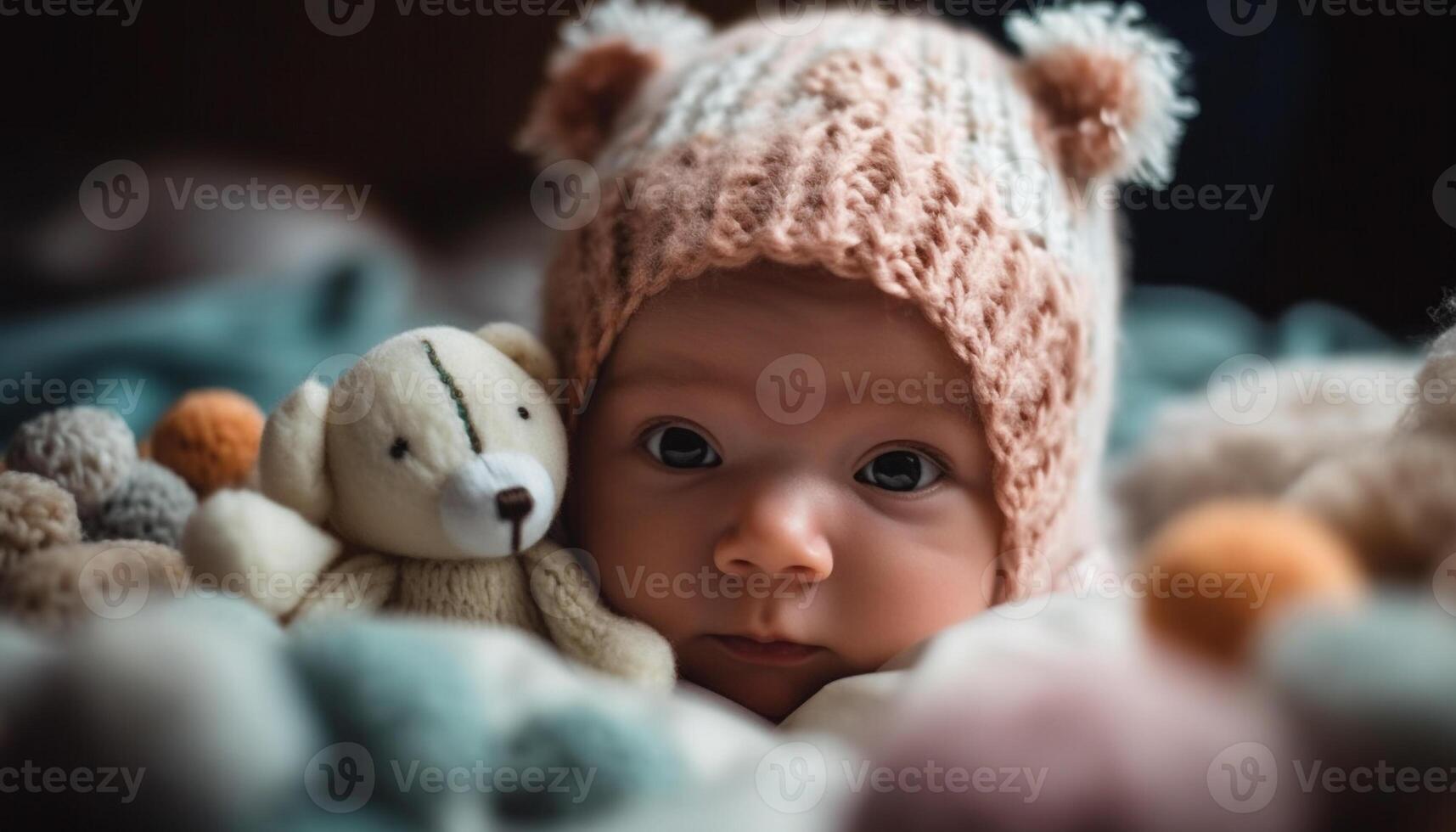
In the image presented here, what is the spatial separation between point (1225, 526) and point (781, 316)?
1.40 feet

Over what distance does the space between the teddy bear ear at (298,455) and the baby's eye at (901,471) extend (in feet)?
1.22

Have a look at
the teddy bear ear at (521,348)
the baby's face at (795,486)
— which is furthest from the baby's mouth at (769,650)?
the teddy bear ear at (521,348)

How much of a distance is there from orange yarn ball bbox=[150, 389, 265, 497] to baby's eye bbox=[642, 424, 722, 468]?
1.05ft

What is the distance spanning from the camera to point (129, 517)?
0.80m

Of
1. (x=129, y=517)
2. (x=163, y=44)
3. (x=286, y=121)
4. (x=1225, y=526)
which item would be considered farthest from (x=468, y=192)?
(x=1225, y=526)

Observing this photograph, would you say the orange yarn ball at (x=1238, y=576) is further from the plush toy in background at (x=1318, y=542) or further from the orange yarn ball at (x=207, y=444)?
the orange yarn ball at (x=207, y=444)

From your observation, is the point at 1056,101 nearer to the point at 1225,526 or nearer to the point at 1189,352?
the point at 1225,526

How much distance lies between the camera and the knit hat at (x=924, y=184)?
0.81 metres

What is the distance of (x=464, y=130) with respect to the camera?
1979 mm

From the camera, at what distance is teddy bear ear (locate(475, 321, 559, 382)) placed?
32.6 inches

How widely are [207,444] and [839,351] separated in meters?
0.52

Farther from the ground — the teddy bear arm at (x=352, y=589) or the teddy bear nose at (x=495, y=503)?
the teddy bear nose at (x=495, y=503)

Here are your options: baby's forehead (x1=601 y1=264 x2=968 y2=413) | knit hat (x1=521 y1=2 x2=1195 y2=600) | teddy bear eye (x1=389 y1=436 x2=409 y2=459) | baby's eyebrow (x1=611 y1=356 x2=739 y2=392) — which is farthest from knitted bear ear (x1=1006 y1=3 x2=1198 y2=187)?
teddy bear eye (x1=389 y1=436 x2=409 y2=459)

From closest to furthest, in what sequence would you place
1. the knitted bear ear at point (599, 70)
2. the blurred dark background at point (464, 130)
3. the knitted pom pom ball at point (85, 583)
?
the knitted pom pom ball at point (85, 583) → the knitted bear ear at point (599, 70) → the blurred dark background at point (464, 130)
